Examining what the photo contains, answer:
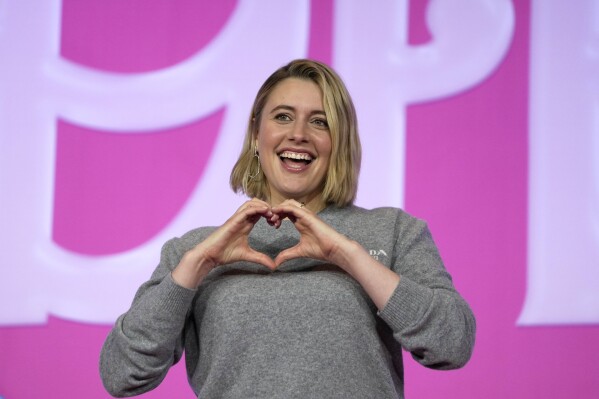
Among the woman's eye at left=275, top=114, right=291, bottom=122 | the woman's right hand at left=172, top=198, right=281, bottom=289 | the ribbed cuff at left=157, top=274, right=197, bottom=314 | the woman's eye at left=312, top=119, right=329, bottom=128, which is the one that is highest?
the woman's eye at left=275, top=114, right=291, bottom=122

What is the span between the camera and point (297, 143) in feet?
5.40

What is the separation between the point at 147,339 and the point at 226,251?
207 millimetres

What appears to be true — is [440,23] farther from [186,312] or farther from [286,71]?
[186,312]

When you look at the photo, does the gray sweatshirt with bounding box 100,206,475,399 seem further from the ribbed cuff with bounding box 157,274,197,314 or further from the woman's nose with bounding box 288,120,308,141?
the woman's nose with bounding box 288,120,308,141

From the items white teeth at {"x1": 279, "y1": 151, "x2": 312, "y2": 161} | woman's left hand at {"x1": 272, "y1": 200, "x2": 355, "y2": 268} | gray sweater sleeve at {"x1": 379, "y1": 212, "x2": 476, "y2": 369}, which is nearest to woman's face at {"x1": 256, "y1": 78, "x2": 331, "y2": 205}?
white teeth at {"x1": 279, "y1": 151, "x2": 312, "y2": 161}

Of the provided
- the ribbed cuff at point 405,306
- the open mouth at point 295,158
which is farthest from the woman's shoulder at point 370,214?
the ribbed cuff at point 405,306

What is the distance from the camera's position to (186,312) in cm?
149

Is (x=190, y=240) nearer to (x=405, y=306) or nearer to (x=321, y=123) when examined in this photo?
(x=321, y=123)

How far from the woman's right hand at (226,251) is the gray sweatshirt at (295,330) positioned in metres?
0.03

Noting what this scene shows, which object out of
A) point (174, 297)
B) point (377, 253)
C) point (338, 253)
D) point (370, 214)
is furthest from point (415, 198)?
point (174, 297)

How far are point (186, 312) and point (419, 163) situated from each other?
3.97 feet

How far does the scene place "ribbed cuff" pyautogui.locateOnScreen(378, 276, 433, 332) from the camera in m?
1.39

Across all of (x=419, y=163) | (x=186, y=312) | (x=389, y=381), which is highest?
(x=419, y=163)

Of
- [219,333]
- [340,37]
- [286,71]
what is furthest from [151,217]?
[219,333]
